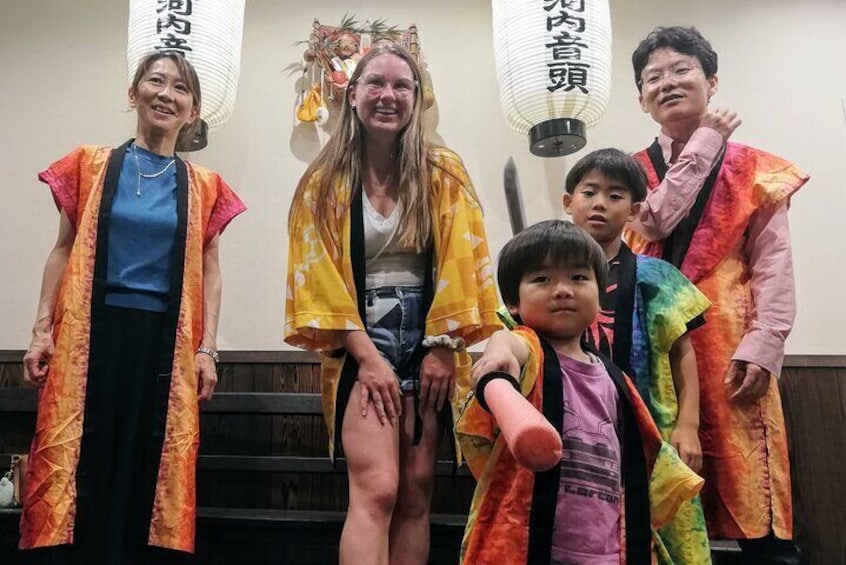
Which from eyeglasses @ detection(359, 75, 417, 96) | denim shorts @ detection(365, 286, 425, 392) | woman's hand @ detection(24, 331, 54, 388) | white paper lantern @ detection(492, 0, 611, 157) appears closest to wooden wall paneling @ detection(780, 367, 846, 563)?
white paper lantern @ detection(492, 0, 611, 157)

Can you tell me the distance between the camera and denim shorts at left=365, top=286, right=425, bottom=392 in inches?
59.8

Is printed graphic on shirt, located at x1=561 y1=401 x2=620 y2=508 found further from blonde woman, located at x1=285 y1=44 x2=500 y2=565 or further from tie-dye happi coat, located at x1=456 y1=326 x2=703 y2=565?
blonde woman, located at x1=285 y1=44 x2=500 y2=565

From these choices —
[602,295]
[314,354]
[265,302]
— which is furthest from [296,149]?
[602,295]

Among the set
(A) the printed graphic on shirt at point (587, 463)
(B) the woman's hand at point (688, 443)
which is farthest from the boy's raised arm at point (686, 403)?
(A) the printed graphic on shirt at point (587, 463)

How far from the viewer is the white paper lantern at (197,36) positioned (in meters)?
2.70

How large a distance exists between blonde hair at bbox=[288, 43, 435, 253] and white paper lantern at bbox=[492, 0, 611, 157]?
1.15 metres

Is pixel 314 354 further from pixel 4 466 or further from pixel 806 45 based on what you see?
pixel 806 45

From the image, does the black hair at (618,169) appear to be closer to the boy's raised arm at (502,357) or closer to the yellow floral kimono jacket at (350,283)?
the yellow floral kimono jacket at (350,283)

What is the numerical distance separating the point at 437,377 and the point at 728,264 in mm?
785

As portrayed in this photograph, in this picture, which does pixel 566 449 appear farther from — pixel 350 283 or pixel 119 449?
pixel 119 449

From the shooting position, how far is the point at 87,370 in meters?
1.64

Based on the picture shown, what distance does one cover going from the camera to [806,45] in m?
3.24

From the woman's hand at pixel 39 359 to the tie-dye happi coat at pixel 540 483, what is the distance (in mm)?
1106

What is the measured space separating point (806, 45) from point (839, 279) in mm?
1133
